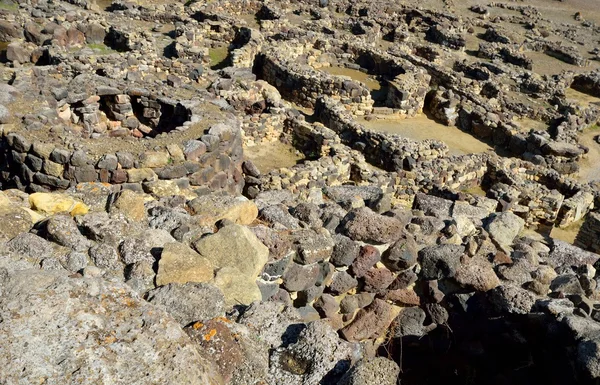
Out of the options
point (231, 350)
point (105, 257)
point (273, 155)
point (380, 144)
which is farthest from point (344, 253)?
point (380, 144)

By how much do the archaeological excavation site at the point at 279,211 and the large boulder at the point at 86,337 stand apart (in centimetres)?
2

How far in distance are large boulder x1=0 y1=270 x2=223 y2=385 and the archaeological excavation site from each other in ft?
0.05

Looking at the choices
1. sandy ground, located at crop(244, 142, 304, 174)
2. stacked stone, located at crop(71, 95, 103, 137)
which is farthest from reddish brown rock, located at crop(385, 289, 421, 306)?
stacked stone, located at crop(71, 95, 103, 137)

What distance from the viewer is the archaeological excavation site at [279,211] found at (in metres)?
4.44

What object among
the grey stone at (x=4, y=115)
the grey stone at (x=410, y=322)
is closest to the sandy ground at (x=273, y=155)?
the grey stone at (x=4, y=115)

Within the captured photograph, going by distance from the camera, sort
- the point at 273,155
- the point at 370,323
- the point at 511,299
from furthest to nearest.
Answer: the point at 273,155
the point at 370,323
the point at 511,299

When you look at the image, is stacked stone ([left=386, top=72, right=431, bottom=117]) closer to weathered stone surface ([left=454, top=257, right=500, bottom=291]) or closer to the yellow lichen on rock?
weathered stone surface ([left=454, top=257, right=500, bottom=291])

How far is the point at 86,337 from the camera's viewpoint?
3.94 metres

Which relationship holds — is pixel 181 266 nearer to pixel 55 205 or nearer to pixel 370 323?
pixel 55 205

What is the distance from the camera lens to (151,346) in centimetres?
402

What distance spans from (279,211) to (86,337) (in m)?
3.75

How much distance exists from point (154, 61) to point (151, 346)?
18.4 metres

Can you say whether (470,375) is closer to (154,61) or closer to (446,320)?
(446,320)

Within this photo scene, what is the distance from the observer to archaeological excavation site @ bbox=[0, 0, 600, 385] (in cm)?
444
